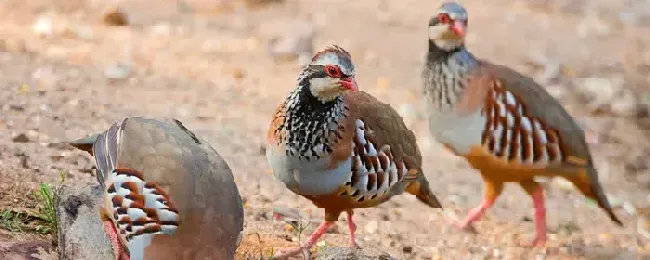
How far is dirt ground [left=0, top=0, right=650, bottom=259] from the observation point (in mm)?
3883

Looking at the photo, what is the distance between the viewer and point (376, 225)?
390 cm

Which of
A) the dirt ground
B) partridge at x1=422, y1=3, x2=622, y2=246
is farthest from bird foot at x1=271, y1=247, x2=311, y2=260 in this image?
partridge at x1=422, y1=3, x2=622, y2=246

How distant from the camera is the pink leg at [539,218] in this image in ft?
13.4

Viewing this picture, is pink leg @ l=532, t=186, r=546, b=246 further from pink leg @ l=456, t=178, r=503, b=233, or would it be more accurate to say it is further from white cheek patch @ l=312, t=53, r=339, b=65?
white cheek patch @ l=312, t=53, r=339, b=65

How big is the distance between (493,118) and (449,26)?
420mm

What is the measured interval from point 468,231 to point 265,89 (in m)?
2.03

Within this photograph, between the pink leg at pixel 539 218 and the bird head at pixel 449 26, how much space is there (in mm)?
805

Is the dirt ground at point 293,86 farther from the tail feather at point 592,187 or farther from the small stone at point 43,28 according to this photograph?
the tail feather at point 592,187

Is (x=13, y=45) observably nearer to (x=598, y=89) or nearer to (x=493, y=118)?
(x=493, y=118)

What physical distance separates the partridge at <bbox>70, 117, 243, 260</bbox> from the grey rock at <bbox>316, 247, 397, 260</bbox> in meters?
0.25

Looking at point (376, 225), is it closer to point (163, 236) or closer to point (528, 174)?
point (528, 174)

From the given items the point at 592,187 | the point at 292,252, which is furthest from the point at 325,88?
the point at 592,187

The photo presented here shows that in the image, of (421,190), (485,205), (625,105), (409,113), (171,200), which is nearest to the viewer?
(171,200)

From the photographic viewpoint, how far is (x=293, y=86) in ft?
18.9
